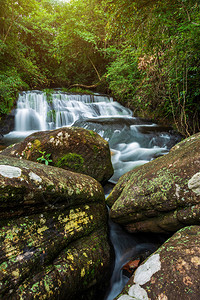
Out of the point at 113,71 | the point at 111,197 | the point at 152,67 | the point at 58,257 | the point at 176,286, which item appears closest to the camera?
the point at 176,286

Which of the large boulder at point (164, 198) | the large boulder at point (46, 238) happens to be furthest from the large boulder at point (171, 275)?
the large boulder at point (46, 238)

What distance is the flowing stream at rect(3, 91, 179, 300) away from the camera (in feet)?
7.51

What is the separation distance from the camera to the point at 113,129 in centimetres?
748

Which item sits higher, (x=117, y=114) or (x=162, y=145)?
(x=117, y=114)

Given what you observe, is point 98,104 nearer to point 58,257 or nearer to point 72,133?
point 72,133

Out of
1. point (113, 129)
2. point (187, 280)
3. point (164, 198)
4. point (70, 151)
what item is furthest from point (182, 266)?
point (113, 129)

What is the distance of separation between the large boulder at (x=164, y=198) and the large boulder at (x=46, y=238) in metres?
0.52

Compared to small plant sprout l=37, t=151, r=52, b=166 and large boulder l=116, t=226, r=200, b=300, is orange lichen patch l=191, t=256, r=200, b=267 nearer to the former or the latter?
large boulder l=116, t=226, r=200, b=300

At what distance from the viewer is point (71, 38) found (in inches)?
556

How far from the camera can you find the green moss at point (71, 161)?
3.24 m

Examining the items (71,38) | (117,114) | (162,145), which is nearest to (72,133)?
(162,145)

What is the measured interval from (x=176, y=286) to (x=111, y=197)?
175cm

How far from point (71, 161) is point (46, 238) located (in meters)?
1.89

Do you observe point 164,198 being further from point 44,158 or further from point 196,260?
point 44,158
